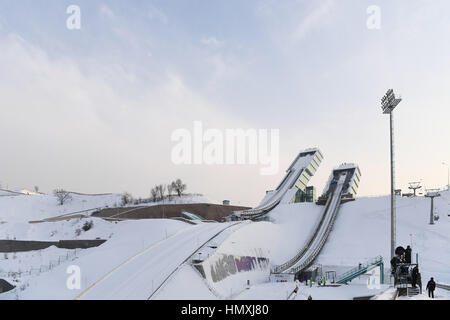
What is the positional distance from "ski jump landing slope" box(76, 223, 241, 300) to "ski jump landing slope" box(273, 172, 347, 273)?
729 cm

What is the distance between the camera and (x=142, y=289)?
20469mm

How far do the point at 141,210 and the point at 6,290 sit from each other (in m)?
25.5

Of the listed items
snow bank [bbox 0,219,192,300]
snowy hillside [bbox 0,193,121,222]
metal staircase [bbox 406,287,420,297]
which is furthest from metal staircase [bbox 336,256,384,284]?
snowy hillside [bbox 0,193,121,222]

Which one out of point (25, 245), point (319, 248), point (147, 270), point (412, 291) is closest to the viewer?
point (412, 291)

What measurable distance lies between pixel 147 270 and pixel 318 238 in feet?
74.8

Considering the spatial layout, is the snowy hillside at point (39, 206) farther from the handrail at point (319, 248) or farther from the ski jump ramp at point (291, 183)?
the handrail at point (319, 248)

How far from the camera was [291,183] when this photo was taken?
207 feet

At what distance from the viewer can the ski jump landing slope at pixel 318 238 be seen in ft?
106

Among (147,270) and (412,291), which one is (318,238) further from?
(412,291)

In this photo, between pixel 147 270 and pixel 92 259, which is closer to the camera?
pixel 147 270

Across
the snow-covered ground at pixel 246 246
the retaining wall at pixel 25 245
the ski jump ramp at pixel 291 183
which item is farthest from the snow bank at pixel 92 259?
the ski jump ramp at pixel 291 183

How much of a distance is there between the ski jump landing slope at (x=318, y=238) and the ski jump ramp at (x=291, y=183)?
6348mm

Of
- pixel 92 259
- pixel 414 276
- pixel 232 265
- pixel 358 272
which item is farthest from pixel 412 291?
pixel 92 259
